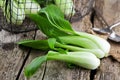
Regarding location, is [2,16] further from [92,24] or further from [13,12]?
[92,24]

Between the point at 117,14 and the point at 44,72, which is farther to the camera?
the point at 117,14

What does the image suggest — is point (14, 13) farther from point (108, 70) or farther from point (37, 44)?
point (108, 70)

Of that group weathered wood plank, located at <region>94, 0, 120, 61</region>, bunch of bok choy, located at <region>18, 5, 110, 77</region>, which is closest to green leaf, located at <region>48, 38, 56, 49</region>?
bunch of bok choy, located at <region>18, 5, 110, 77</region>

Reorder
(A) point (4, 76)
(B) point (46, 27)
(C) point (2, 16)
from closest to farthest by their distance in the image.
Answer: (A) point (4, 76) → (B) point (46, 27) → (C) point (2, 16)

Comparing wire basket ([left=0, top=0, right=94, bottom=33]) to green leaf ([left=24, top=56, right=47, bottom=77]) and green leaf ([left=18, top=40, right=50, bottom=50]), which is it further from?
Result: green leaf ([left=24, top=56, right=47, bottom=77])

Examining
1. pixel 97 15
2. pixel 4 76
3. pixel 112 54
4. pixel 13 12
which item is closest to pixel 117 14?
pixel 97 15

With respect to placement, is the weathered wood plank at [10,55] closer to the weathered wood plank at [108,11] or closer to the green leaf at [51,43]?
the green leaf at [51,43]

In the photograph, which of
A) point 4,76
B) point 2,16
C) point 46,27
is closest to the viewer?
point 4,76

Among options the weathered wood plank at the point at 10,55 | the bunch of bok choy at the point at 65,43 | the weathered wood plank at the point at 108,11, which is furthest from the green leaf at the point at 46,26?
the weathered wood plank at the point at 108,11
